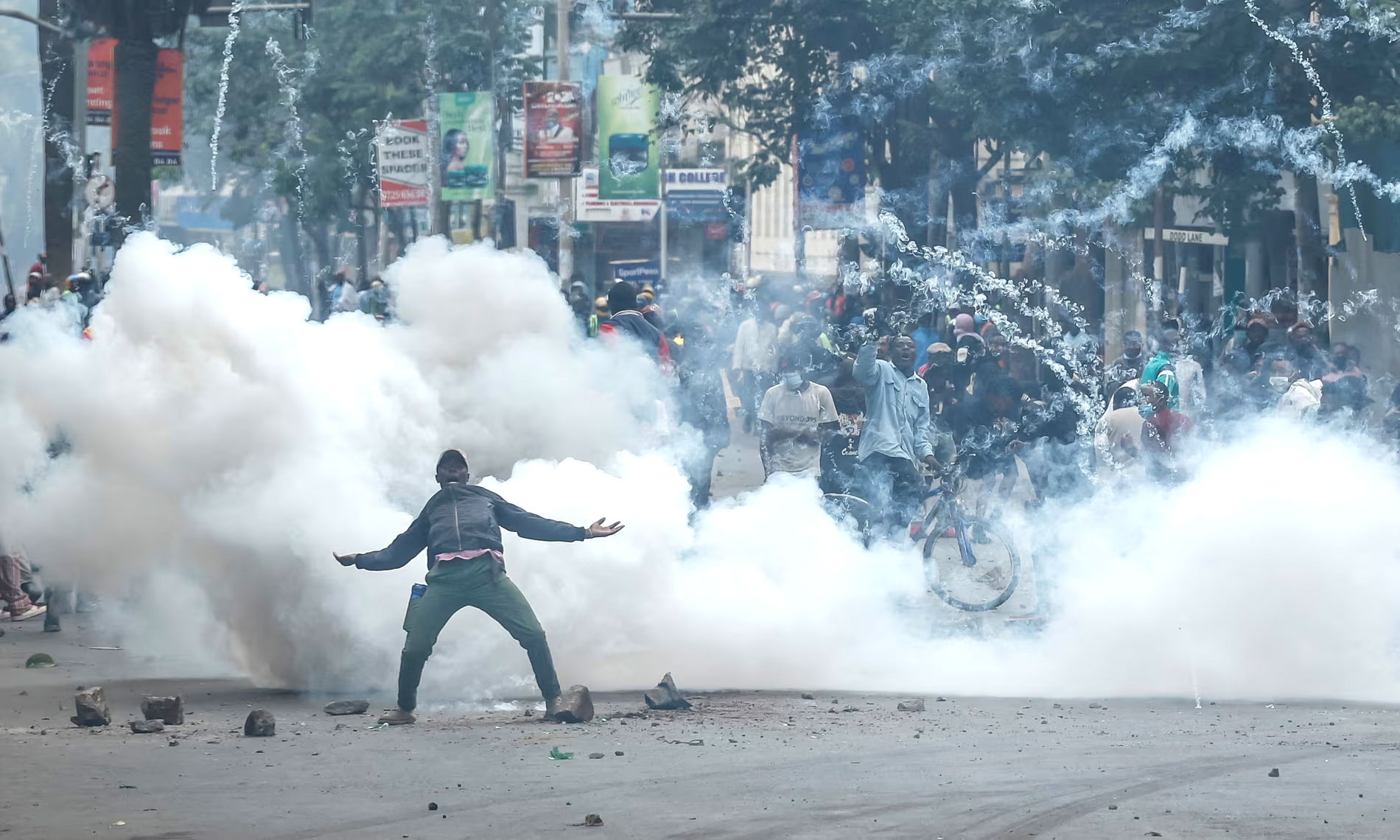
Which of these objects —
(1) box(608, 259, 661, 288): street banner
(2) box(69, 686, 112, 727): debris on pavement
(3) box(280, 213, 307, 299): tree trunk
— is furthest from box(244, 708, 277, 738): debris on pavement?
(3) box(280, 213, 307, 299): tree trunk

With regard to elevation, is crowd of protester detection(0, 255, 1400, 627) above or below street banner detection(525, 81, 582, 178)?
below

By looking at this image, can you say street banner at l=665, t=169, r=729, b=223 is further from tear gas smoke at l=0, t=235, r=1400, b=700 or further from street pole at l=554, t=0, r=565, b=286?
tear gas smoke at l=0, t=235, r=1400, b=700

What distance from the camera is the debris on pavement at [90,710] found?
9148 mm

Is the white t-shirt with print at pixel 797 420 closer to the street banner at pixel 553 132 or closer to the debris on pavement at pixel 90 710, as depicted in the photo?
the debris on pavement at pixel 90 710

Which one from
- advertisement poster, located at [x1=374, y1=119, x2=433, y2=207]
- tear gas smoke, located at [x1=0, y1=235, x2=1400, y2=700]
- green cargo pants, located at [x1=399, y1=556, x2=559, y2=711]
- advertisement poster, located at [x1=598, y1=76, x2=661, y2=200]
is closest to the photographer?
green cargo pants, located at [x1=399, y1=556, x2=559, y2=711]

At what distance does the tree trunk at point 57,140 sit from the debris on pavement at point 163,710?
543 inches

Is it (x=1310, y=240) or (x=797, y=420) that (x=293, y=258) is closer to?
(x=1310, y=240)

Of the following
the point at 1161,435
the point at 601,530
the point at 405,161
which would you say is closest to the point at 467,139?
the point at 405,161

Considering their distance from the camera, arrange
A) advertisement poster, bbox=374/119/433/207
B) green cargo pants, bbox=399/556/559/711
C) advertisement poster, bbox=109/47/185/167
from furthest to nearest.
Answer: advertisement poster, bbox=374/119/433/207 < advertisement poster, bbox=109/47/185/167 < green cargo pants, bbox=399/556/559/711

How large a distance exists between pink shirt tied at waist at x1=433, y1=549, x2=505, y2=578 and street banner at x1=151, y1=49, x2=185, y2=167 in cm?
1899

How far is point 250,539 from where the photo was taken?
1026 centimetres

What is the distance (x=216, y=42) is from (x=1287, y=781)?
41.3m

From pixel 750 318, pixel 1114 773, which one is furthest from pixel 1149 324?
pixel 1114 773

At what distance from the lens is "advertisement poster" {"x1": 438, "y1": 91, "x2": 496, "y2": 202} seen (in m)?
34.0
